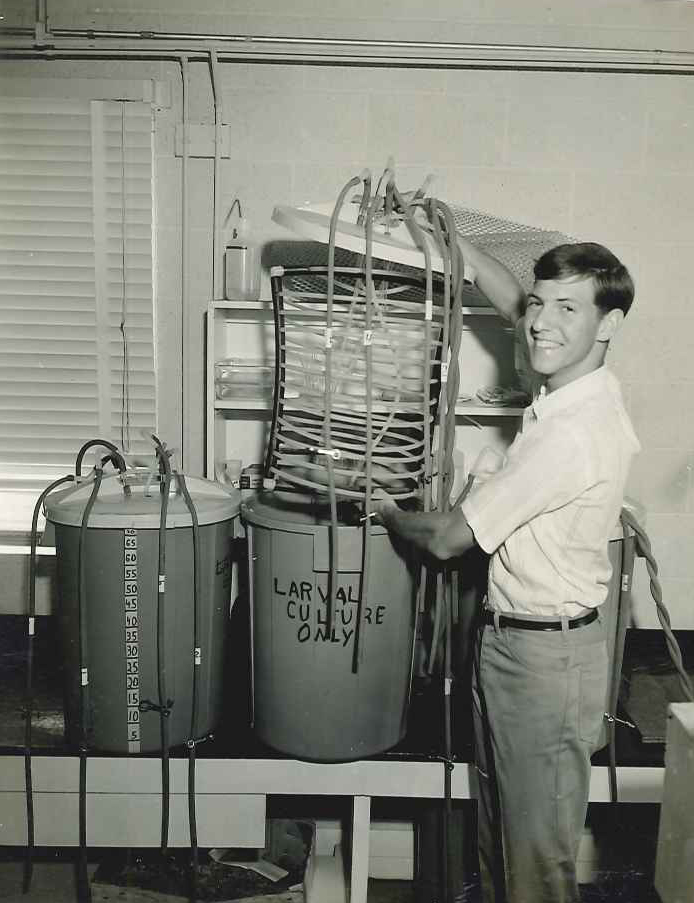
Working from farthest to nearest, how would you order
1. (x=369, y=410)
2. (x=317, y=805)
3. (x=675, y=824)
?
(x=317, y=805)
(x=369, y=410)
(x=675, y=824)

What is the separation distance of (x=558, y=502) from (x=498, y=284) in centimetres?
61

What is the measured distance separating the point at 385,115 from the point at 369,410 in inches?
56.6

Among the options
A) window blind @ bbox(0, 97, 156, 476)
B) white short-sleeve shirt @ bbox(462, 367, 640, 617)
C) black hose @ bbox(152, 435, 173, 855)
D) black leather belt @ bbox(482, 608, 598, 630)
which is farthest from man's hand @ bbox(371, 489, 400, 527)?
window blind @ bbox(0, 97, 156, 476)

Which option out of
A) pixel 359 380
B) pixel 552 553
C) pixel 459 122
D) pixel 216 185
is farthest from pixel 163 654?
pixel 459 122

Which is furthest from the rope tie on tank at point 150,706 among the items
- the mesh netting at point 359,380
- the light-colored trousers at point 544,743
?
the light-colored trousers at point 544,743

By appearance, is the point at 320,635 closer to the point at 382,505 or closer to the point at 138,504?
the point at 382,505

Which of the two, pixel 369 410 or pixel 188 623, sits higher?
pixel 369 410

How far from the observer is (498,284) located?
1902mm

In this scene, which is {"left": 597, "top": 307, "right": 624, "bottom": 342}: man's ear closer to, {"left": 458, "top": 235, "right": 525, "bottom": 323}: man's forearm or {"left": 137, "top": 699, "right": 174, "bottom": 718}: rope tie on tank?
{"left": 458, "top": 235, "right": 525, "bottom": 323}: man's forearm

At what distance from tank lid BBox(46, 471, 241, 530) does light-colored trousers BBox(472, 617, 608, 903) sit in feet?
2.31

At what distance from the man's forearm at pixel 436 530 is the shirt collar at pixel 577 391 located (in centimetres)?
27

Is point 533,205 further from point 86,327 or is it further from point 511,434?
point 86,327

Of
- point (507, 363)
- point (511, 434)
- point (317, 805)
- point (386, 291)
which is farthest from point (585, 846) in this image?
point (386, 291)

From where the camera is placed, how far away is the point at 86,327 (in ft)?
9.04
